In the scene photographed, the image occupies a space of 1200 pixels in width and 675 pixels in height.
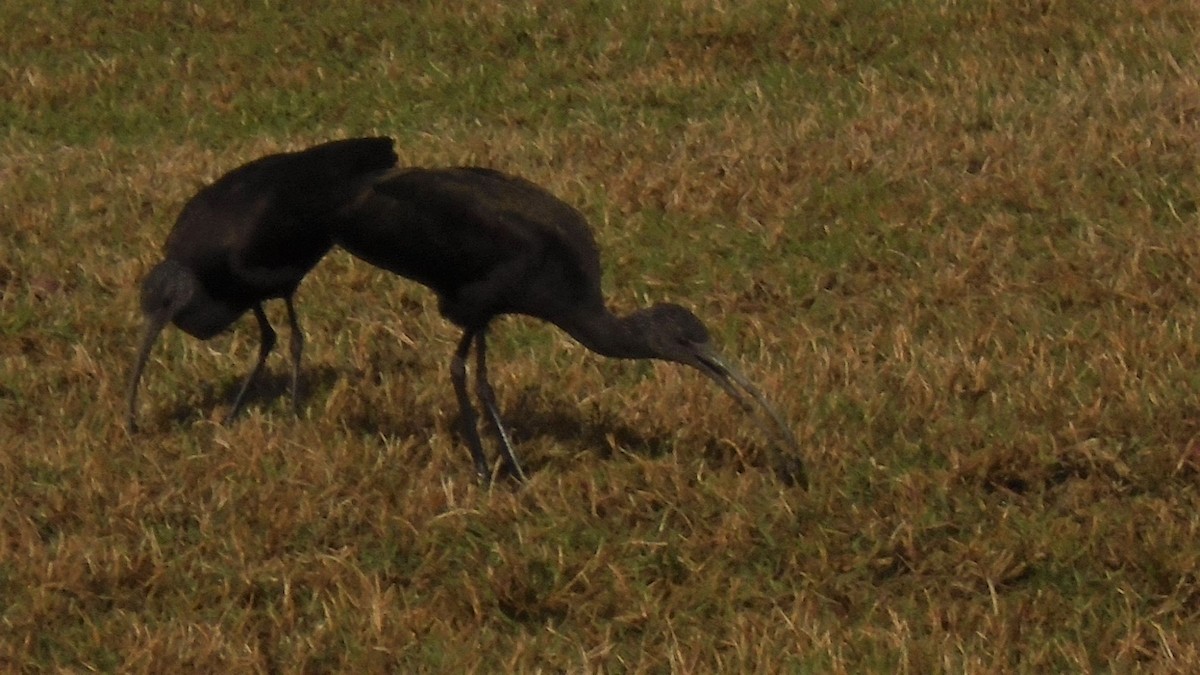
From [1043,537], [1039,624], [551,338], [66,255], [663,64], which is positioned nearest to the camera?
[1039,624]

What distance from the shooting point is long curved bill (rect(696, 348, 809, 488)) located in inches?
212

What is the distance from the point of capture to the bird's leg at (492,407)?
5.61 m

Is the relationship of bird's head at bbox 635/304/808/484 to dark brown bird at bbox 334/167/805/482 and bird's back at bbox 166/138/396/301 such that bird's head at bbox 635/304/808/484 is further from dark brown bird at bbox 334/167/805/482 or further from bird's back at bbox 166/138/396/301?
bird's back at bbox 166/138/396/301

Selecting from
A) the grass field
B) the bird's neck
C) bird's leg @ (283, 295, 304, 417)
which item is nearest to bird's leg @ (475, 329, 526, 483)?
the grass field

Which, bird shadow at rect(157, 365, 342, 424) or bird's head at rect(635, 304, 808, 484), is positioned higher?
bird's head at rect(635, 304, 808, 484)

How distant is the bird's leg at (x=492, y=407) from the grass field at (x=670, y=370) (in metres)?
0.13

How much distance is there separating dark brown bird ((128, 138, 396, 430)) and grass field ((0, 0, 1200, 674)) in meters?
0.37

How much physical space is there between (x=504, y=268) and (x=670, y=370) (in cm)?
100

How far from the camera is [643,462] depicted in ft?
18.2

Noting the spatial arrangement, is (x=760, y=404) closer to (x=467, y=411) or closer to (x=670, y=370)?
(x=670, y=370)

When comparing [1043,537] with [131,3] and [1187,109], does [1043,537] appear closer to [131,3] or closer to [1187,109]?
[1187,109]

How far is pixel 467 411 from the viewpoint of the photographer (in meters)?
5.66

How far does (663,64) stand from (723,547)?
5188mm

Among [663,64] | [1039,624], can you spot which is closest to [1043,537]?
[1039,624]
